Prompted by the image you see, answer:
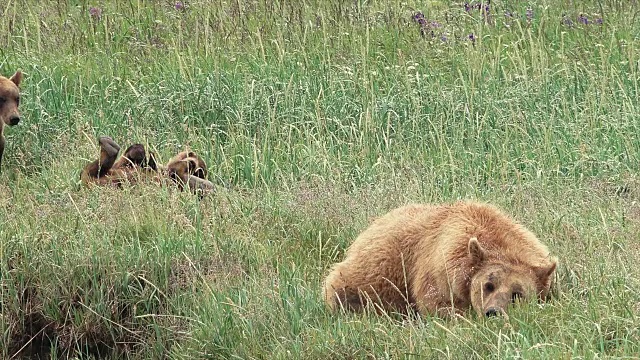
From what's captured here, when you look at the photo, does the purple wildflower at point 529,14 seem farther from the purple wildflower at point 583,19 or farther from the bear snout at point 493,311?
the bear snout at point 493,311

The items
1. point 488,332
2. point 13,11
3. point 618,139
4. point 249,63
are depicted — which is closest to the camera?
point 488,332

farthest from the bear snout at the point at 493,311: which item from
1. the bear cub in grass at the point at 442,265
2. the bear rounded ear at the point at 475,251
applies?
the bear rounded ear at the point at 475,251

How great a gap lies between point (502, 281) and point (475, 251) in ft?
0.61

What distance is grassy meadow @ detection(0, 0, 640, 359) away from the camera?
5.45 meters

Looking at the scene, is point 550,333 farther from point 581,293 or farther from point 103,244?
point 103,244

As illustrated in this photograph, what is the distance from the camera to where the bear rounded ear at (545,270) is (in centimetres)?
511

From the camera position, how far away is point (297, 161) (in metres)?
7.72

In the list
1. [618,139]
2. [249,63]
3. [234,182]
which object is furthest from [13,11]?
[618,139]

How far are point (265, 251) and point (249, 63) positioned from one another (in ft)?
9.68

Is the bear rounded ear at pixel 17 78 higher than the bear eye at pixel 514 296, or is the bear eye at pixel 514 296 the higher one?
the bear rounded ear at pixel 17 78

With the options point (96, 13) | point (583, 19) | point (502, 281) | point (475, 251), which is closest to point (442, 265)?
point (475, 251)

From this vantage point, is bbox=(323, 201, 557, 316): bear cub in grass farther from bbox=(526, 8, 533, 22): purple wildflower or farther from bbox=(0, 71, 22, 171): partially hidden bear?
bbox=(526, 8, 533, 22): purple wildflower

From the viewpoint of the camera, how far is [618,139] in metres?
7.66

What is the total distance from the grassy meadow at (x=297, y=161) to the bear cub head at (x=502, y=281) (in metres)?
0.08
